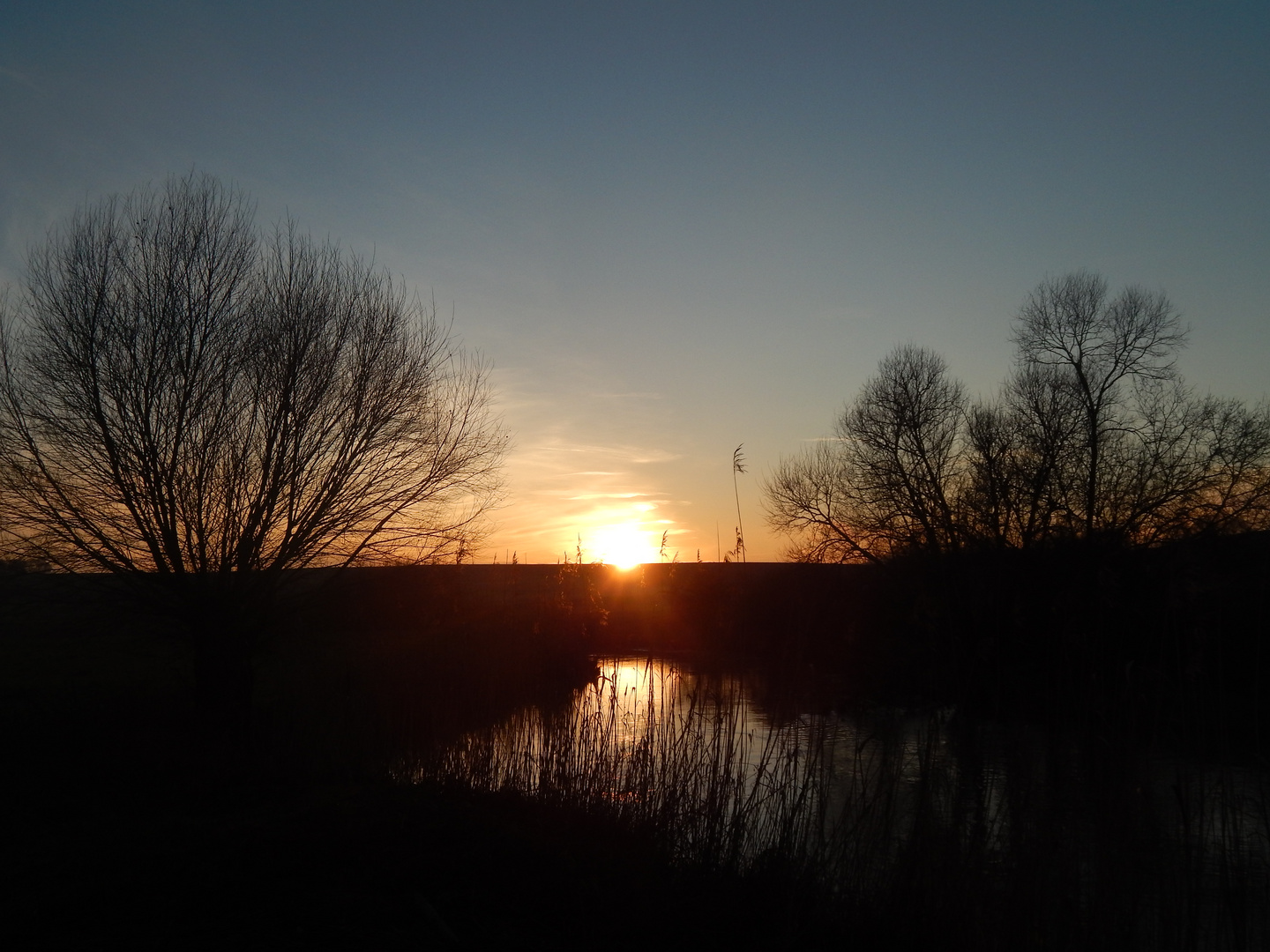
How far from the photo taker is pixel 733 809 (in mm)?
6398

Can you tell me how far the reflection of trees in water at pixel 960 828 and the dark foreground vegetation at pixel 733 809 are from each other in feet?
0.08

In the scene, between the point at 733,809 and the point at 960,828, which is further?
the point at 733,809

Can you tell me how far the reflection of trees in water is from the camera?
14.3 feet

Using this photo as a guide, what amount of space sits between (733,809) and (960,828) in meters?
1.82

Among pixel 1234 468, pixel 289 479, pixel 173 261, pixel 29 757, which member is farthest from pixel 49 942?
pixel 1234 468

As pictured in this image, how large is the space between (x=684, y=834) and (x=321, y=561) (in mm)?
7542

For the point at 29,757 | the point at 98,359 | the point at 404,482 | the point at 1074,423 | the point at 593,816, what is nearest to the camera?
the point at 593,816

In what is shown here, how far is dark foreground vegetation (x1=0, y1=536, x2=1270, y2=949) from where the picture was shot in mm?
4281

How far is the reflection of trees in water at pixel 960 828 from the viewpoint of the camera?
4.35 metres

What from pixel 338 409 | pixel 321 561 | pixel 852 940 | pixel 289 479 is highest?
pixel 338 409

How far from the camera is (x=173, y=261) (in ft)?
35.8

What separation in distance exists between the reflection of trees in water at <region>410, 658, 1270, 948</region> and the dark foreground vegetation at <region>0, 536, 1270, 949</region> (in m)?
0.02

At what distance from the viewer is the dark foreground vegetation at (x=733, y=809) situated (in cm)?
428

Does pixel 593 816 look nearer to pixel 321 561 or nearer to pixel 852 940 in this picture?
pixel 852 940
